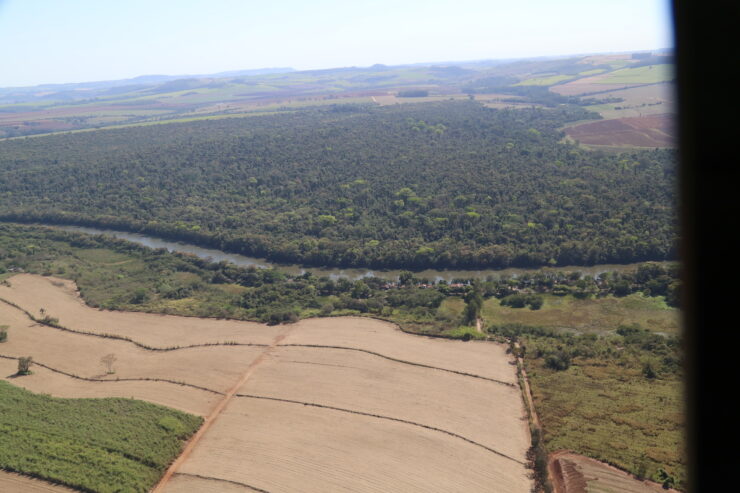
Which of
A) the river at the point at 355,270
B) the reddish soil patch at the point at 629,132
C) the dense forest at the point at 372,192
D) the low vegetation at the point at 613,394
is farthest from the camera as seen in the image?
the reddish soil patch at the point at 629,132

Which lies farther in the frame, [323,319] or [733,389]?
[323,319]

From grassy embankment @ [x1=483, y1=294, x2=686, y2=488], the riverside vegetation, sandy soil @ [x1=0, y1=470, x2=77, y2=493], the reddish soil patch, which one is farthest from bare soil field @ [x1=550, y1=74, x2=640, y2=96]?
sandy soil @ [x1=0, y1=470, x2=77, y2=493]

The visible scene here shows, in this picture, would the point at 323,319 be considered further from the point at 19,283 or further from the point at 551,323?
the point at 19,283

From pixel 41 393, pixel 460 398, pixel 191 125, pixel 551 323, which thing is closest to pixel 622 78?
pixel 191 125

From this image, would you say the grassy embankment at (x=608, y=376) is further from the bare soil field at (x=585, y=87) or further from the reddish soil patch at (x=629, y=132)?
the bare soil field at (x=585, y=87)

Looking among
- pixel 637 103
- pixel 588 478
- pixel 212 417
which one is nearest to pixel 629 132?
pixel 637 103

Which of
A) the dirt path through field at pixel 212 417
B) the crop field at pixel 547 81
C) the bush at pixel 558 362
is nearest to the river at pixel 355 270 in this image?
the dirt path through field at pixel 212 417
